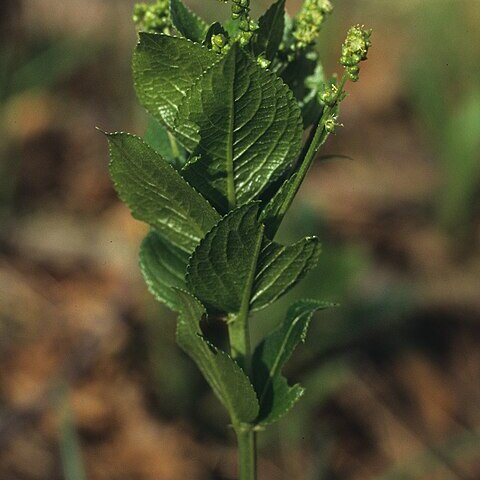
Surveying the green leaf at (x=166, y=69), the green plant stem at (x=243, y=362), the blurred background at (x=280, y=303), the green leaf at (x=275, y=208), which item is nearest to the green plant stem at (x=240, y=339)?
the green plant stem at (x=243, y=362)

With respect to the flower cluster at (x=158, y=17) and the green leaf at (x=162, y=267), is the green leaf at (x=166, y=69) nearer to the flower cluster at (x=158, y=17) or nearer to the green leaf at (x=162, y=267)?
the flower cluster at (x=158, y=17)

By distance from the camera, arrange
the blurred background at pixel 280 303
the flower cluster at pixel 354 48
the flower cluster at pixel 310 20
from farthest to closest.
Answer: the blurred background at pixel 280 303 < the flower cluster at pixel 310 20 < the flower cluster at pixel 354 48

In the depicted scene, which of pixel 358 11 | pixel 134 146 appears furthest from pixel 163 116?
pixel 358 11

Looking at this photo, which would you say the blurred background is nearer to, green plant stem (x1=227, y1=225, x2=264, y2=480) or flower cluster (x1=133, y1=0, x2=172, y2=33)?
green plant stem (x1=227, y1=225, x2=264, y2=480)

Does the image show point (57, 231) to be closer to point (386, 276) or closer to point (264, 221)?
point (386, 276)

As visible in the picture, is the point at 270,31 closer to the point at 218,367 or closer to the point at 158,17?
the point at 158,17
